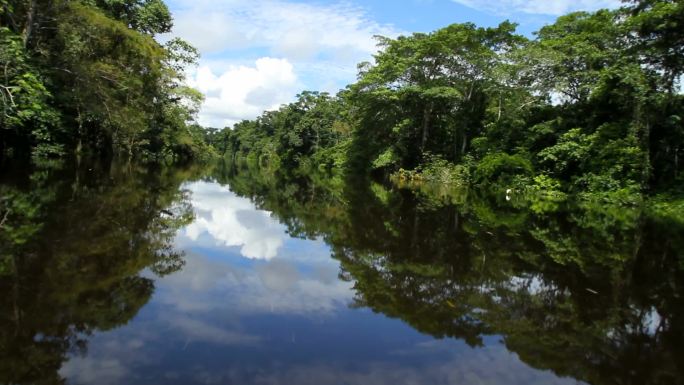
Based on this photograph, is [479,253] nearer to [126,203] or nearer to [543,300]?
[543,300]

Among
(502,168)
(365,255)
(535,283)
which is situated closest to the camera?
(535,283)

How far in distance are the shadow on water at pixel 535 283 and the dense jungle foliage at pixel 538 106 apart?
8749 millimetres

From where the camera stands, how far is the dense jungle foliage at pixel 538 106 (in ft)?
61.2

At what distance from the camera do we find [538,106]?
26.3m

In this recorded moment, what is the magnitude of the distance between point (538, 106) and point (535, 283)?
22.7 metres

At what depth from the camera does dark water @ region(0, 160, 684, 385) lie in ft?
11.3

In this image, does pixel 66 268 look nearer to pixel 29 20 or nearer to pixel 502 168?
pixel 29 20

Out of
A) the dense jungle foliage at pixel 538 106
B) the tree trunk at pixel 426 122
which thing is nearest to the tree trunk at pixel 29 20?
the dense jungle foliage at pixel 538 106

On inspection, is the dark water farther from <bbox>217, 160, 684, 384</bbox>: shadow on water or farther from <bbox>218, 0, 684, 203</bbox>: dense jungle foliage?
<bbox>218, 0, 684, 203</bbox>: dense jungle foliage

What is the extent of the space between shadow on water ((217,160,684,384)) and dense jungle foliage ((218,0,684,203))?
875 cm

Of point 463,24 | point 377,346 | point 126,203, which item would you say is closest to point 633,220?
point 377,346

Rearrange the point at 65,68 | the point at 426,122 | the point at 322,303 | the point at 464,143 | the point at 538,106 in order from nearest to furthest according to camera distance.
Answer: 1. the point at 322,303
2. the point at 65,68
3. the point at 538,106
4. the point at 464,143
5. the point at 426,122

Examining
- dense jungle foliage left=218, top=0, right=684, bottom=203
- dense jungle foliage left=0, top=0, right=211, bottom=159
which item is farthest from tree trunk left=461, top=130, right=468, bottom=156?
dense jungle foliage left=0, top=0, right=211, bottom=159

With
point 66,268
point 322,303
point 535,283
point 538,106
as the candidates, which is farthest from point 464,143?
→ point 66,268
